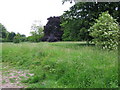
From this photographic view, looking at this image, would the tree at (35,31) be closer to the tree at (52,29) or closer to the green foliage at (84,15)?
the tree at (52,29)

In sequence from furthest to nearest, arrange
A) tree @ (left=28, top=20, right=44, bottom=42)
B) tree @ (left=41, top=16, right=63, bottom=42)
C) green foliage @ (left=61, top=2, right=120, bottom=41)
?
tree @ (left=41, top=16, right=63, bottom=42)
tree @ (left=28, top=20, right=44, bottom=42)
green foliage @ (left=61, top=2, right=120, bottom=41)

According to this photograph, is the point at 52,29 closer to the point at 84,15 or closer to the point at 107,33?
the point at 84,15

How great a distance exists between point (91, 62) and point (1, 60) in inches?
221

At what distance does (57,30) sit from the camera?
37.9 metres

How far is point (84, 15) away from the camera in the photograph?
13.3m

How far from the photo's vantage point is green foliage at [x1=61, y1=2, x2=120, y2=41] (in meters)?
12.2

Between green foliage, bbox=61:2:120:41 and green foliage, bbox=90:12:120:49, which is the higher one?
green foliage, bbox=61:2:120:41

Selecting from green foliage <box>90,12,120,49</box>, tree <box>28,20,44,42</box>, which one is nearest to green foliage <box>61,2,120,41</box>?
green foliage <box>90,12,120,49</box>

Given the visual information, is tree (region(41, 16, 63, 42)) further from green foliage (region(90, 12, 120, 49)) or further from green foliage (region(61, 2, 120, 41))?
green foliage (region(90, 12, 120, 49))

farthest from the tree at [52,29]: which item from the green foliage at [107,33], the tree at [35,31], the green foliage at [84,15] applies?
the green foliage at [107,33]

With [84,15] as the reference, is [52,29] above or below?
above

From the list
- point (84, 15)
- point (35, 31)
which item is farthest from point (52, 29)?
point (84, 15)

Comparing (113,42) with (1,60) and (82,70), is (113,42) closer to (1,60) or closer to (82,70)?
(82,70)

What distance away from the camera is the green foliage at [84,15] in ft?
40.1
